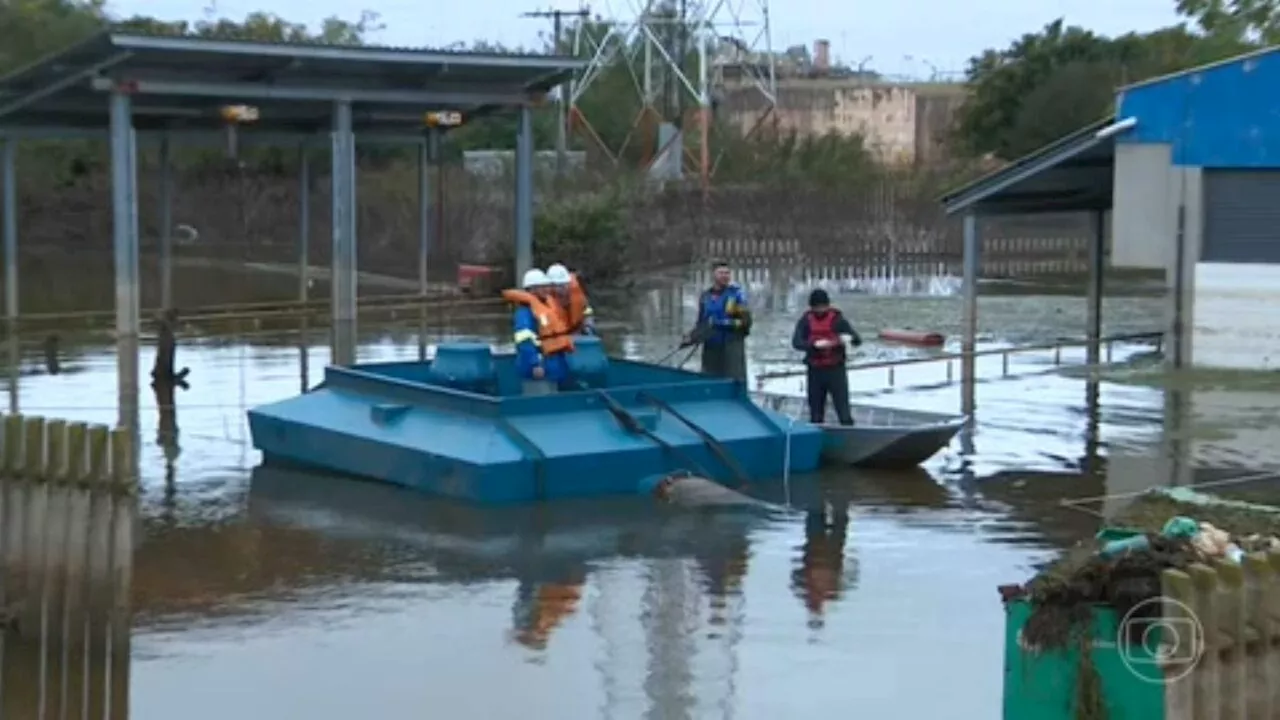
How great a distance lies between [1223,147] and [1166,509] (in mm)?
14470

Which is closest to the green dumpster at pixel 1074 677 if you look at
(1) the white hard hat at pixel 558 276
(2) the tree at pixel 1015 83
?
(1) the white hard hat at pixel 558 276

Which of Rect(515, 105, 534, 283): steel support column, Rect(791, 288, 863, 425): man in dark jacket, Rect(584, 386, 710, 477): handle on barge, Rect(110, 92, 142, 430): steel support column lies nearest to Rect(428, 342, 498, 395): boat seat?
Rect(584, 386, 710, 477): handle on barge

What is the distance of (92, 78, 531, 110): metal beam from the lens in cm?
2762

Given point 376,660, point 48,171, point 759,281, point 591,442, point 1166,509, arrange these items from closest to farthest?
point 376,660 → point 1166,509 → point 591,442 → point 759,281 → point 48,171

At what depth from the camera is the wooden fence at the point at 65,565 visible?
10.3 metres

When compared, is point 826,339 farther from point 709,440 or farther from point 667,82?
point 667,82

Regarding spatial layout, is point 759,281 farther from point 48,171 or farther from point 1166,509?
point 1166,509

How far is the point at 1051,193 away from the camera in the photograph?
30531 millimetres

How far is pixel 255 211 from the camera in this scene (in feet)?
197

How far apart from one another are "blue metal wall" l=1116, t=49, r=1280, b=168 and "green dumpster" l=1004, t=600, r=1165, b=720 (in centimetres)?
1901

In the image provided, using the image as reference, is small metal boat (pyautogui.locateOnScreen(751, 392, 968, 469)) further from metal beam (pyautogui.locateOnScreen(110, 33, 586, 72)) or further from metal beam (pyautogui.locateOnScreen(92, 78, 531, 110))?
metal beam (pyautogui.locateOnScreen(92, 78, 531, 110))

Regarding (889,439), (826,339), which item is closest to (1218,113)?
(826,339)

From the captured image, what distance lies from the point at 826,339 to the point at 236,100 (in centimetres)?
1525

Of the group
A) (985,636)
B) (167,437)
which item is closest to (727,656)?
(985,636)
